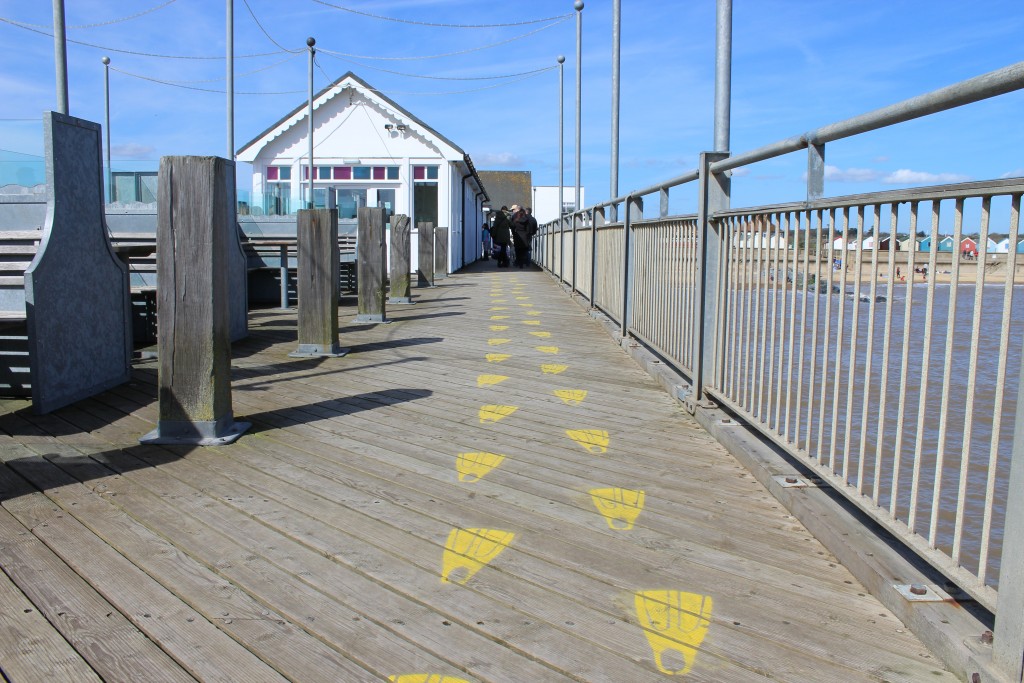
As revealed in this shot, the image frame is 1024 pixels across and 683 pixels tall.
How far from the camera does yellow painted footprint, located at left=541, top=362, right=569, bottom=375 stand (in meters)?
6.79

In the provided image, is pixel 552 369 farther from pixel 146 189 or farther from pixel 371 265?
pixel 146 189

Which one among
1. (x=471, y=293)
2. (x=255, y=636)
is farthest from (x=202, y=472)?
(x=471, y=293)

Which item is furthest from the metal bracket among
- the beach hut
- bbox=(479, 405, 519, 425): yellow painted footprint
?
bbox=(479, 405, 519, 425): yellow painted footprint

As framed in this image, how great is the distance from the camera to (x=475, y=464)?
4.05 meters

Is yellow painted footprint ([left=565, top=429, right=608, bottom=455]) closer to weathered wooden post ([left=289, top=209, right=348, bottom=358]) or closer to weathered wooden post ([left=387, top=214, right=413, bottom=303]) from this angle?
weathered wooden post ([left=289, top=209, right=348, bottom=358])

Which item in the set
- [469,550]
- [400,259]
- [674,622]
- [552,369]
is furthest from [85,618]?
[400,259]

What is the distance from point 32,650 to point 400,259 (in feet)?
37.9

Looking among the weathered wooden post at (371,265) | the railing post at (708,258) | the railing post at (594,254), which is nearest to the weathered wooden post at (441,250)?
the railing post at (594,254)

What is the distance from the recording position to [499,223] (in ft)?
98.7

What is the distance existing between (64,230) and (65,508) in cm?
237

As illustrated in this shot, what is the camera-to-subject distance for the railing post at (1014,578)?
6.14 ft

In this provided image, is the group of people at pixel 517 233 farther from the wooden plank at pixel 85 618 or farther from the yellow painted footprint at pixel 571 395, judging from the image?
the wooden plank at pixel 85 618

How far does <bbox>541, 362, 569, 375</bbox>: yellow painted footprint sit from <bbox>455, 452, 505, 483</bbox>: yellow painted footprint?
259cm

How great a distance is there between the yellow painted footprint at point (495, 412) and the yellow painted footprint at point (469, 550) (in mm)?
1815
